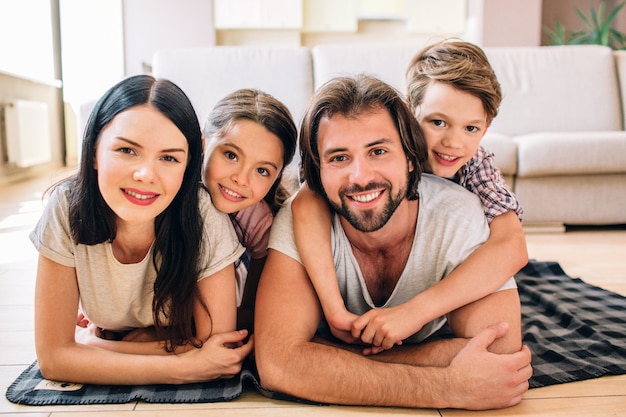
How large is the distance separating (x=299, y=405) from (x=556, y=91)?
3280mm

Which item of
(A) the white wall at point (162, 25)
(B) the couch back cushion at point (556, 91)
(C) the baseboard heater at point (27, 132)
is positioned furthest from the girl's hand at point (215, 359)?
(A) the white wall at point (162, 25)

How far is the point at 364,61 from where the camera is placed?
375cm

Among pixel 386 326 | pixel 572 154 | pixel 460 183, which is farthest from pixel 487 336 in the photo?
pixel 572 154

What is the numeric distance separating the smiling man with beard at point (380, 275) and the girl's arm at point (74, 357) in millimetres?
174

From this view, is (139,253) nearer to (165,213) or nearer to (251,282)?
(165,213)

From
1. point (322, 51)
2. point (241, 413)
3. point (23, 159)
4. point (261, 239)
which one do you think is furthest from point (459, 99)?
point (23, 159)

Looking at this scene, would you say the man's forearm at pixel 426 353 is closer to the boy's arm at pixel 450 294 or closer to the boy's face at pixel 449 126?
the boy's arm at pixel 450 294

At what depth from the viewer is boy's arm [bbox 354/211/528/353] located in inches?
52.8

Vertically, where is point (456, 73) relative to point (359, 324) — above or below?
above

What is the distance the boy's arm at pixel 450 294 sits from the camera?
1342 millimetres

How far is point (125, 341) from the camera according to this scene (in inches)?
58.5

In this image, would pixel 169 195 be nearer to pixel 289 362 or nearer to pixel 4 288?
pixel 289 362

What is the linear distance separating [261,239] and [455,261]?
59 centimetres

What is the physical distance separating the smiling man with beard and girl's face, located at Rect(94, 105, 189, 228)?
1.10 ft
